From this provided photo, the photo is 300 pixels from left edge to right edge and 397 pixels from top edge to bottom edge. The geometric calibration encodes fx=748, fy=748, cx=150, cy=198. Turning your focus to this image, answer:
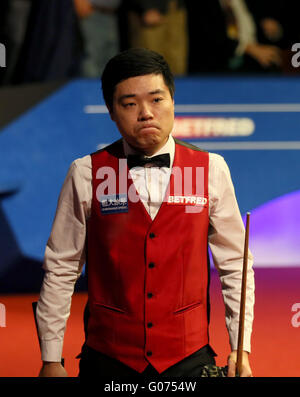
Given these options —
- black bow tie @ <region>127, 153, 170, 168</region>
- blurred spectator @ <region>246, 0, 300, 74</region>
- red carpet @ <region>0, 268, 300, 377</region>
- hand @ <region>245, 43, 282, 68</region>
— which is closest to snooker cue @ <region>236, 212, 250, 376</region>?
black bow tie @ <region>127, 153, 170, 168</region>

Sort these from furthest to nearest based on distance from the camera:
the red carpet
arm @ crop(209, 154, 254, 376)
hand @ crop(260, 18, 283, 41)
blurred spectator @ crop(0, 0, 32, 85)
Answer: hand @ crop(260, 18, 283, 41) → blurred spectator @ crop(0, 0, 32, 85) → the red carpet → arm @ crop(209, 154, 254, 376)

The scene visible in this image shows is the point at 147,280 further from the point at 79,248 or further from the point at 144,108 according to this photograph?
the point at 144,108

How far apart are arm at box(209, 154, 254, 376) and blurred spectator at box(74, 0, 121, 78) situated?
2746 mm

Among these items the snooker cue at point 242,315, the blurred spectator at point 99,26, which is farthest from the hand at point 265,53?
the snooker cue at point 242,315

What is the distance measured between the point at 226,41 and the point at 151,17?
0.45m

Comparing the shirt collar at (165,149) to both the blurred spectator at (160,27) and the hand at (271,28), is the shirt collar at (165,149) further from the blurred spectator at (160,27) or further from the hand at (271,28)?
the hand at (271,28)

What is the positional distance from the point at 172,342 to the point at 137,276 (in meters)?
0.16

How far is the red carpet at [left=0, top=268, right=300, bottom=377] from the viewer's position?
298cm

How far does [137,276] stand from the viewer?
153 centimetres

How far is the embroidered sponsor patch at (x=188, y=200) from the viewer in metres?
1.56

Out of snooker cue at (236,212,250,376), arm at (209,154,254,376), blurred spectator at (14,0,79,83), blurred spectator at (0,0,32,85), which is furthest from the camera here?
blurred spectator at (0,0,32,85)

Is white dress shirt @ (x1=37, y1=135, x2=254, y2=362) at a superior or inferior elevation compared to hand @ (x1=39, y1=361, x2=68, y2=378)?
superior

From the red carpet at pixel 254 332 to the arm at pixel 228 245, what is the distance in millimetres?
1336

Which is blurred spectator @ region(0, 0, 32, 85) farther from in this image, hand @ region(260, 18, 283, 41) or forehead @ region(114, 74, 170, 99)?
forehead @ region(114, 74, 170, 99)
